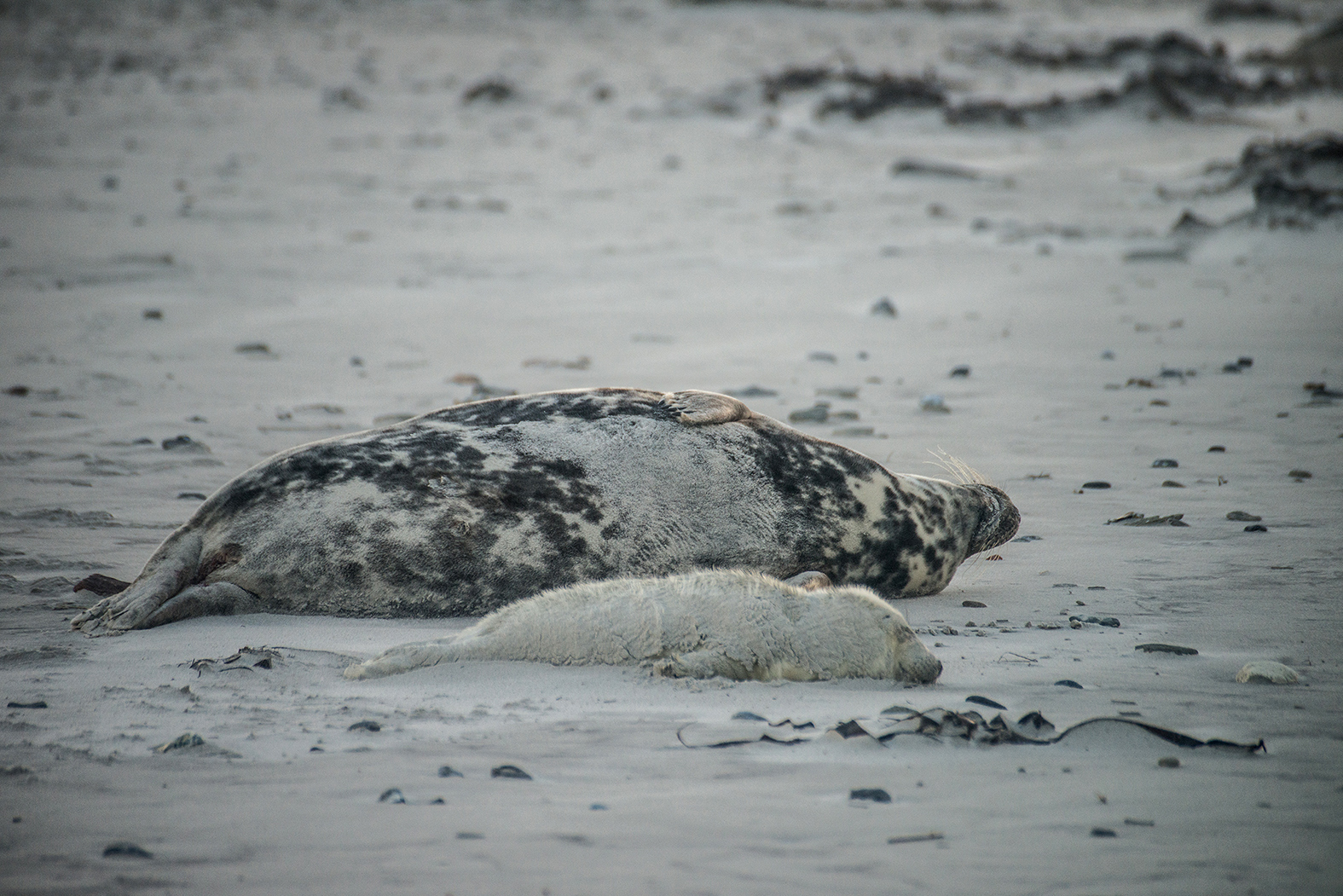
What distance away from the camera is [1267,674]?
3.00 meters

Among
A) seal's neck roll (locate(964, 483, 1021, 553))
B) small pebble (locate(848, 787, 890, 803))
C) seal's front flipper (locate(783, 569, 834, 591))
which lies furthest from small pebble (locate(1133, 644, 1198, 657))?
small pebble (locate(848, 787, 890, 803))

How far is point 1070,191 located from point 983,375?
6.76m

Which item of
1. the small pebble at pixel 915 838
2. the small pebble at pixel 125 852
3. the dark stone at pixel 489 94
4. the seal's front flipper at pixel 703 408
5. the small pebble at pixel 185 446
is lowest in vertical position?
the small pebble at pixel 185 446

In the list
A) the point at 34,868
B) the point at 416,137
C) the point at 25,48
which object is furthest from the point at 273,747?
the point at 25,48

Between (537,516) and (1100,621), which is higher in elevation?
(537,516)

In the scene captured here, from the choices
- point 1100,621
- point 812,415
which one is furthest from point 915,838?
point 812,415

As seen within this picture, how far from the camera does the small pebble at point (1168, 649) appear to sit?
10.8 ft

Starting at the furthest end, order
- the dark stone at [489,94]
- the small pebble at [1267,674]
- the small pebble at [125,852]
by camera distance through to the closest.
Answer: the dark stone at [489,94] → the small pebble at [1267,674] → the small pebble at [125,852]

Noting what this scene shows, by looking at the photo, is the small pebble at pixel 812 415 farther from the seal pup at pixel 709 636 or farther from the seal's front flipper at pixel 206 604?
the seal's front flipper at pixel 206 604

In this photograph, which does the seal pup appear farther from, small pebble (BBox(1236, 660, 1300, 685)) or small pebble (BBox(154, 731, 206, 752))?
small pebble (BBox(1236, 660, 1300, 685))

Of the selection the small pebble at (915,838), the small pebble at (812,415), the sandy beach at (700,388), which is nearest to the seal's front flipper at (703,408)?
the sandy beach at (700,388)

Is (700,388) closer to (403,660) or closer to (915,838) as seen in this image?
(403,660)

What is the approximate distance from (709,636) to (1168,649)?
49.8 inches

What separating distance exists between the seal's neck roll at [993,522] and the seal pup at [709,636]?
4.33ft
